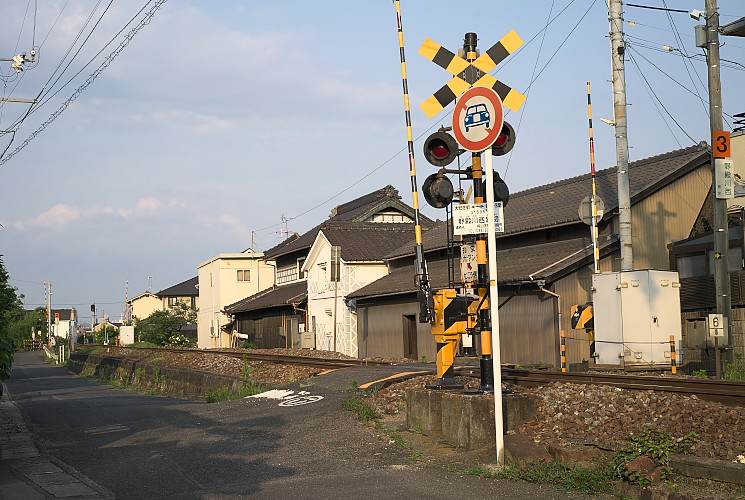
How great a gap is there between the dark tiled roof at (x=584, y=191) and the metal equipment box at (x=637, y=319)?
242 inches

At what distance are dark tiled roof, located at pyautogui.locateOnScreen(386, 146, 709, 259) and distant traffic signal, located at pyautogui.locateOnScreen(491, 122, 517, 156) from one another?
47.3 ft

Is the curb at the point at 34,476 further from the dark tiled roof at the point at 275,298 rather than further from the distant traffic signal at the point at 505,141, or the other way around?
the dark tiled roof at the point at 275,298

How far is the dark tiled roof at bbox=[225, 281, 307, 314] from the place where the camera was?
125ft

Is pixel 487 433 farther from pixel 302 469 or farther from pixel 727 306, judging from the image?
pixel 727 306

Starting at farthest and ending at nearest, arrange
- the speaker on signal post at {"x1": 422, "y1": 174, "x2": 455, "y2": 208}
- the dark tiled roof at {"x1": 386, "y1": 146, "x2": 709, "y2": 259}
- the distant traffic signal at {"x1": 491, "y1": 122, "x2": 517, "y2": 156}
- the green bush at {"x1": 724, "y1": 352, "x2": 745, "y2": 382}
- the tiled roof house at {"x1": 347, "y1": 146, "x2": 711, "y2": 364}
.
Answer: the dark tiled roof at {"x1": 386, "y1": 146, "x2": 709, "y2": 259}
the tiled roof house at {"x1": 347, "y1": 146, "x2": 711, "y2": 364}
the green bush at {"x1": 724, "y1": 352, "x2": 745, "y2": 382}
the speaker on signal post at {"x1": 422, "y1": 174, "x2": 455, "y2": 208}
the distant traffic signal at {"x1": 491, "y1": 122, "x2": 517, "y2": 156}

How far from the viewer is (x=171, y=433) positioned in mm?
9648

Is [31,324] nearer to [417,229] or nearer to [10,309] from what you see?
[10,309]

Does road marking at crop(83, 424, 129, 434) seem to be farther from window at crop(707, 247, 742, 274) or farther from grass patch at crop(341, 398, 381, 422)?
window at crop(707, 247, 742, 274)

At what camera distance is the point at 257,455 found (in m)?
7.94

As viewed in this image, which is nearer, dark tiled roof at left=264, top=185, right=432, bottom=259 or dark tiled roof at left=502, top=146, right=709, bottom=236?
dark tiled roof at left=502, top=146, right=709, bottom=236

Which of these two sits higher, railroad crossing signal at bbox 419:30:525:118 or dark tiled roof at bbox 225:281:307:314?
railroad crossing signal at bbox 419:30:525:118

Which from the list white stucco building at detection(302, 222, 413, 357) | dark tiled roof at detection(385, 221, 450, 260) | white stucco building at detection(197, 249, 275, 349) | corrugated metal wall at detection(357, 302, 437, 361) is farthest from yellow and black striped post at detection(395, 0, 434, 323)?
white stucco building at detection(197, 249, 275, 349)

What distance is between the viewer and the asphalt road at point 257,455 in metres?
6.36

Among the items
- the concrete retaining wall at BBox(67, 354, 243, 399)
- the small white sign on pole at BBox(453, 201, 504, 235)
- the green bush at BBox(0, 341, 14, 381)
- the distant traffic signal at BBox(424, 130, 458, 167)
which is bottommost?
the concrete retaining wall at BBox(67, 354, 243, 399)
